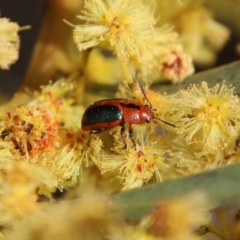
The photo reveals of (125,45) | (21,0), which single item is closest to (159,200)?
(125,45)

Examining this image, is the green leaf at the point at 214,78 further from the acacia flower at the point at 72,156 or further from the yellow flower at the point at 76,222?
the yellow flower at the point at 76,222

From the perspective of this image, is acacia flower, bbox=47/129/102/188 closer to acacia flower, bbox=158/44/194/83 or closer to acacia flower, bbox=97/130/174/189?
acacia flower, bbox=97/130/174/189

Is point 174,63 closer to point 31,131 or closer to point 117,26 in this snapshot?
point 117,26

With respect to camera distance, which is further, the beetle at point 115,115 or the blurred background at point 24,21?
the blurred background at point 24,21

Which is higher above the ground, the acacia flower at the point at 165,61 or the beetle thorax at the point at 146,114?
the acacia flower at the point at 165,61

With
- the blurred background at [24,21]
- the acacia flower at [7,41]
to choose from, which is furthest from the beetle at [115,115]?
the blurred background at [24,21]
